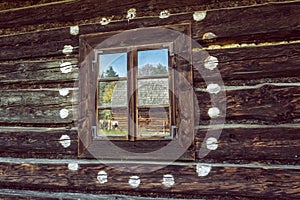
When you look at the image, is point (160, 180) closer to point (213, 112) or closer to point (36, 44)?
point (213, 112)

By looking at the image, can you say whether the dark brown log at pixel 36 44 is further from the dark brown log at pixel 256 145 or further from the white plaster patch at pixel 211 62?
the dark brown log at pixel 256 145

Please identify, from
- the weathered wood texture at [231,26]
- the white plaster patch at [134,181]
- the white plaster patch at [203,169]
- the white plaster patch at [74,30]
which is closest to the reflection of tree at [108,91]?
the weathered wood texture at [231,26]

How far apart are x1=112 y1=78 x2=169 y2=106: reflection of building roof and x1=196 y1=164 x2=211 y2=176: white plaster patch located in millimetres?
487

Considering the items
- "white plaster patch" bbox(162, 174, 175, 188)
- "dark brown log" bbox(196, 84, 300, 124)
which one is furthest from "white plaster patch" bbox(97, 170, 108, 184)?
"dark brown log" bbox(196, 84, 300, 124)

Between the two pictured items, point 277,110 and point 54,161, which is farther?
point 54,161

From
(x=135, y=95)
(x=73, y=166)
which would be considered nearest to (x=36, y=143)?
(x=73, y=166)

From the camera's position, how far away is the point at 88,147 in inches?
88.5

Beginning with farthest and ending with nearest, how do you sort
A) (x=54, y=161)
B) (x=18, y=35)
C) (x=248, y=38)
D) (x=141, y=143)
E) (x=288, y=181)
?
(x=18, y=35), (x=54, y=161), (x=141, y=143), (x=248, y=38), (x=288, y=181)

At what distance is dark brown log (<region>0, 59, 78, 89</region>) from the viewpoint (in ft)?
7.76

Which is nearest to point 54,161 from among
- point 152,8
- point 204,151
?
point 204,151

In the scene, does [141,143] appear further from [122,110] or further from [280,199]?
[280,199]

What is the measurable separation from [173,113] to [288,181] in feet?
2.68

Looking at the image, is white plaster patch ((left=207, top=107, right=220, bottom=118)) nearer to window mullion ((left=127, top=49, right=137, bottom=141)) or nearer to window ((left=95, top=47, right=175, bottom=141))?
window ((left=95, top=47, right=175, bottom=141))

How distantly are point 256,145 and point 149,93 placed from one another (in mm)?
788
